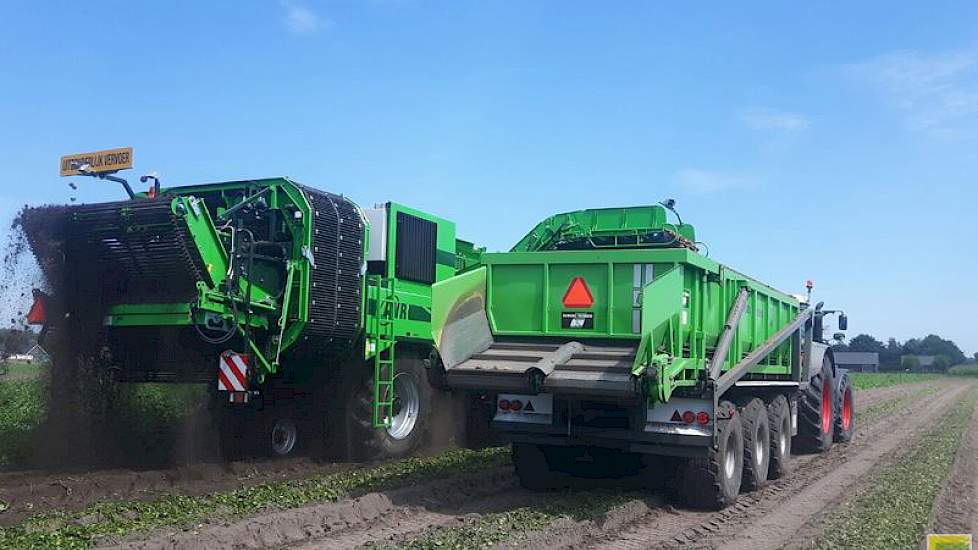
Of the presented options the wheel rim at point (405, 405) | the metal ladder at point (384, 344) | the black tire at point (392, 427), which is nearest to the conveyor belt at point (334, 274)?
the metal ladder at point (384, 344)

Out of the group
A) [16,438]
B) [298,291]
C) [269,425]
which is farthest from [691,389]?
[16,438]

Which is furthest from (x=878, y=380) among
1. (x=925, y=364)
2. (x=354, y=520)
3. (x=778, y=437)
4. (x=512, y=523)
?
(x=925, y=364)

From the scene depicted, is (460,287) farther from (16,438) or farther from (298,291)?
(16,438)

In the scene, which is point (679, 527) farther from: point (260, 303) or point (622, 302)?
point (260, 303)

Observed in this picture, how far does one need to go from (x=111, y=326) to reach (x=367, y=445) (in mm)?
3557

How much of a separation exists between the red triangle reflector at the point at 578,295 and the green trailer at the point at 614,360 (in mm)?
10

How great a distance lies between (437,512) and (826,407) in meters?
9.23

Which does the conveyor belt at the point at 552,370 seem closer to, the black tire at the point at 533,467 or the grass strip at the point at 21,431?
the black tire at the point at 533,467

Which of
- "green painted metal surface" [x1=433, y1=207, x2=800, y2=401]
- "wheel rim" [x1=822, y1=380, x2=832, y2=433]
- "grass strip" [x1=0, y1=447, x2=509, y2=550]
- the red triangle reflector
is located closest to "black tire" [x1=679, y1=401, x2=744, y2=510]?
"green painted metal surface" [x1=433, y1=207, x2=800, y2=401]

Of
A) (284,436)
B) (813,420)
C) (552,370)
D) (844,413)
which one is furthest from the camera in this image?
(844,413)

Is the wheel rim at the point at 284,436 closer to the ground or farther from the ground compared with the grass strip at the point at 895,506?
farther from the ground

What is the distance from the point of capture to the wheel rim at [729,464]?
9062 mm

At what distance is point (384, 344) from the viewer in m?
11.8

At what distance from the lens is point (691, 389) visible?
8.57m
